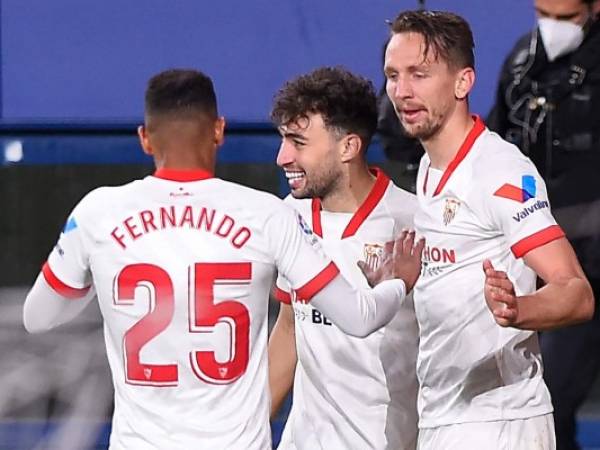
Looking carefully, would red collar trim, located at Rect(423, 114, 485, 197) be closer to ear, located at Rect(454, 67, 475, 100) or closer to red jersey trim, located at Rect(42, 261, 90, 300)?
ear, located at Rect(454, 67, 475, 100)

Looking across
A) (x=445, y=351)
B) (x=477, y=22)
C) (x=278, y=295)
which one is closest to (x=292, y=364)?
(x=278, y=295)

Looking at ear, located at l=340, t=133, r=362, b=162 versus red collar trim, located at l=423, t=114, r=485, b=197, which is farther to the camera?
ear, located at l=340, t=133, r=362, b=162

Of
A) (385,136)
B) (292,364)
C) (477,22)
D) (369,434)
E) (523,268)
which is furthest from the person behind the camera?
(477,22)

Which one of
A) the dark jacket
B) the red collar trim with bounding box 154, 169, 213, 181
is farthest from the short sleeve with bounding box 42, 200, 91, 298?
the dark jacket

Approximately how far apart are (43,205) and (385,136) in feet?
4.05

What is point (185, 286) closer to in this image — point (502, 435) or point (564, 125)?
point (502, 435)

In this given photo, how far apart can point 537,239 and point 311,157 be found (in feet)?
2.73

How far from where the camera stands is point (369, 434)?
13.4 feet

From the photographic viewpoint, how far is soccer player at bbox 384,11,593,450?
12.0 ft

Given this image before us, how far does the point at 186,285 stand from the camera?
3.41 meters

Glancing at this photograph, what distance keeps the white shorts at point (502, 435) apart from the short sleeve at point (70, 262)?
1015 mm

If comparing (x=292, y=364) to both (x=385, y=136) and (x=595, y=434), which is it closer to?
(x=385, y=136)

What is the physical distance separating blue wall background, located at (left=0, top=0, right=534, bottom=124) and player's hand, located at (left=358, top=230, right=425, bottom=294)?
2.66m

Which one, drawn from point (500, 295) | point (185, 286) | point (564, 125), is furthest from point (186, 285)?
point (564, 125)
